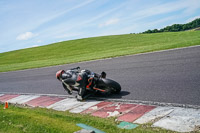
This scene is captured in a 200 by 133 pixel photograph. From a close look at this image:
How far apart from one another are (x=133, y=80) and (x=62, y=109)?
3.11 m

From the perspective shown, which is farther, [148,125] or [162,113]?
[162,113]

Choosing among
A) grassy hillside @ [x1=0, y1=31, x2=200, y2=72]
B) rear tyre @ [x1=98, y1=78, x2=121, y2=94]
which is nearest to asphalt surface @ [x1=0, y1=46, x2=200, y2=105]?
rear tyre @ [x1=98, y1=78, x2=121, y2=94]

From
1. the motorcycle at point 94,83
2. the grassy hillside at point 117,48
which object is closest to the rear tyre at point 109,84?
the motorcycle at point 94,83

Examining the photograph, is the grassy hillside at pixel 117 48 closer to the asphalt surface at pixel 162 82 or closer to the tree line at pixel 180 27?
the asphalt surface at pixel 162 82

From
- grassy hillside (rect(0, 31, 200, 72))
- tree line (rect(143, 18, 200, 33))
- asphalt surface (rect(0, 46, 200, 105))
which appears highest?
tree line (rect(143, 18, 200, 33))

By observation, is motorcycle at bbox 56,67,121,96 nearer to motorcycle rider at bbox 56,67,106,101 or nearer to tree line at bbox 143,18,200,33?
motorcycle rider at bbox 56,67,106,101

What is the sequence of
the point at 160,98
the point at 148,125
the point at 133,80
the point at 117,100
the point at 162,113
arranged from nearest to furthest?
the point at 148,125, the point at 162,113, the point at 160,98, the point at 117,100, the point at 133,80

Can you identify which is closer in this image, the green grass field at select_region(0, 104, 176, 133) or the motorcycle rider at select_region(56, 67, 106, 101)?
the green grass field at select_region(0, 104, 176, 133)

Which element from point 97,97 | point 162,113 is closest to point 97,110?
point 97,97

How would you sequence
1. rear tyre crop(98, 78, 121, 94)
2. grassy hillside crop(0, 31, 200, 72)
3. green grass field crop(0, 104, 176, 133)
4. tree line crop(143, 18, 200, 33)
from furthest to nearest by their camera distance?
1. tree line crop(143, 18, 200, 33)
2. grassy hillside crop(0, 31, 200, 72)
3. rear tyre crop(98, 78, 121, 94)
4. green grass field crop(0, 104, 176, 133)

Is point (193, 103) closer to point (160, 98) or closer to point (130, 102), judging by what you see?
point (160, 98)

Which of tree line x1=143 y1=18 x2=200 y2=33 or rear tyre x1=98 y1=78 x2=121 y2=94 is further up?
tree line x1=143 y1=18 x2=200 y2=33

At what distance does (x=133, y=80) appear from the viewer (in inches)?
358

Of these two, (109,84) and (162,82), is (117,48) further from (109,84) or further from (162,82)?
(109,84)
